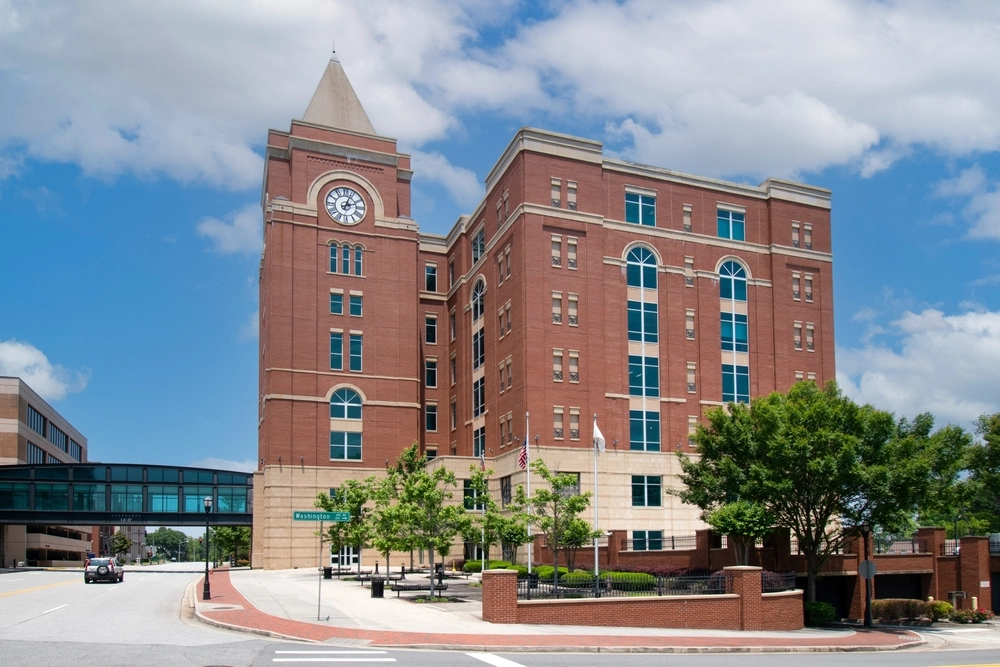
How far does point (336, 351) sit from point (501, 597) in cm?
4126

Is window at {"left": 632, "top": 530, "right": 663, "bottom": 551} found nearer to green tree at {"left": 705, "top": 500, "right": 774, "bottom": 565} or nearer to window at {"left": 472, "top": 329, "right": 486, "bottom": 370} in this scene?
window at {"left": 472, "top": 329, "right": 486, "bottom": 370}

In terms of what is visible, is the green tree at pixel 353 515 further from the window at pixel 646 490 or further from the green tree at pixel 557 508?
the window at pixel 646 490

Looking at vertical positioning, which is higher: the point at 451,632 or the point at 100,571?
the point at 451,632

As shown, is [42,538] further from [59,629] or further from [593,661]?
[593,661]

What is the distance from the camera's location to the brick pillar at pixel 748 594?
33281mm

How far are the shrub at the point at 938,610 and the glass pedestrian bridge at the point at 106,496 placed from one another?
2234 inches

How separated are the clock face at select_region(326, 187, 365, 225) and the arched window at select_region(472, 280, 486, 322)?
32.9 ft

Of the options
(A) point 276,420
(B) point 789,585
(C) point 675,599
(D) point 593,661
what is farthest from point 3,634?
(A) point 276,420

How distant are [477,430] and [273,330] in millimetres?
15829

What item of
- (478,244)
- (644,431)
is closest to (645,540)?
(644,431)

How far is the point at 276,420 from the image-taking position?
66.8m

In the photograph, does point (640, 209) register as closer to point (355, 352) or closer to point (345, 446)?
point (355, 352)

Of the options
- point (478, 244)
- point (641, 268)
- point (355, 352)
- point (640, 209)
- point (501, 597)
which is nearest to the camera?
point (501, 597)

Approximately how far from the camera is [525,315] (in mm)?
60188
